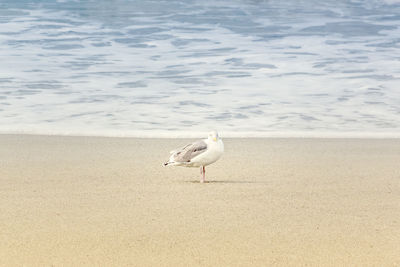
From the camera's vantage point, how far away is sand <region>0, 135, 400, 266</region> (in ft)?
11.3

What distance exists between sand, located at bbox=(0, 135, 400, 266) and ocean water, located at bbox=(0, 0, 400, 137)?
157 centimetres

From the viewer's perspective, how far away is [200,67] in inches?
494

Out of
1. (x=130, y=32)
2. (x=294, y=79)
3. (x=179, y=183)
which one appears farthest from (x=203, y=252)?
(x=130, y=32)

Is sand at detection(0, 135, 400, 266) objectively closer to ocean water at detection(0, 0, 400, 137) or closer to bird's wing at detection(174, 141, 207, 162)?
bird's wing at detection(174, 141, 207, 162)

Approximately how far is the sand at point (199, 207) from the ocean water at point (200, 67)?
157cm

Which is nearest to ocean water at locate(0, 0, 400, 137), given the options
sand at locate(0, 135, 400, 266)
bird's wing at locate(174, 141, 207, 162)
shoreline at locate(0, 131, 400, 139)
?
shoreline at locate(0, 131, 400, 139)

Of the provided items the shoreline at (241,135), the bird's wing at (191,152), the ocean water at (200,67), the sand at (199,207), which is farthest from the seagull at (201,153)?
the ocean water at (200,67)

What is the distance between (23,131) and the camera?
7.71 metres

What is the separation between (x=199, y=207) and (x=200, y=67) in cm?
832

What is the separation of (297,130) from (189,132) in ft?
3.81

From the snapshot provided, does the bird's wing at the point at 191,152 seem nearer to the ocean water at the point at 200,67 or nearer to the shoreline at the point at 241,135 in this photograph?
the shoreline at the point at 241,135

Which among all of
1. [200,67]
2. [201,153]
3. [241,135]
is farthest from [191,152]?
[200,67]

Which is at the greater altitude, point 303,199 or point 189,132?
point 303,199

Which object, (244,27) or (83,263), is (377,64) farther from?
(83,263)
